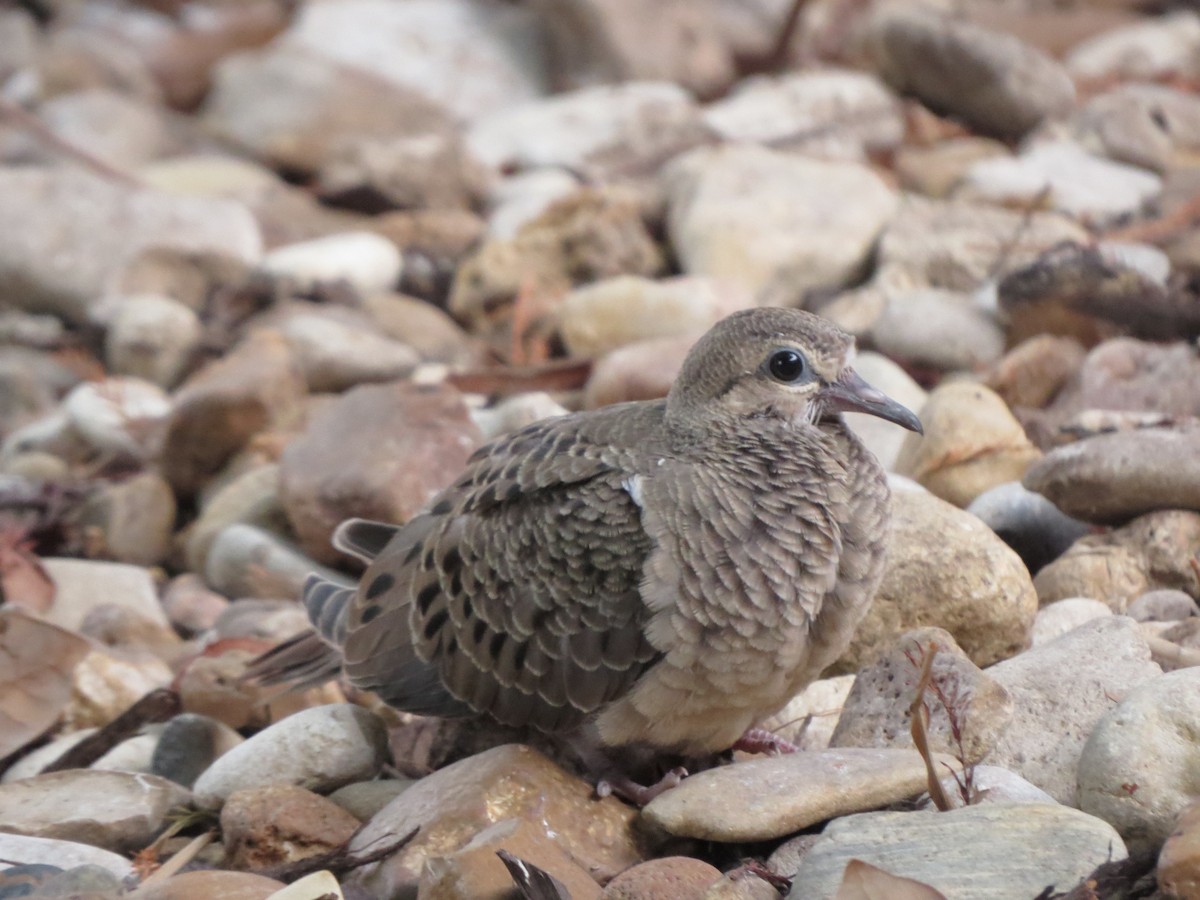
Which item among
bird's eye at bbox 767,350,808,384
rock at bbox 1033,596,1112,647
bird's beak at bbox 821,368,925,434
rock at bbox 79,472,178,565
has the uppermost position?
bird's eye at bbox 767,350,808,384

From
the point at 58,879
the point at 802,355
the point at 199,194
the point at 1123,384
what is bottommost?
the point at 199,194

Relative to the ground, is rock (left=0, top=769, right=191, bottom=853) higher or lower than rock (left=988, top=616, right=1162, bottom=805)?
lower

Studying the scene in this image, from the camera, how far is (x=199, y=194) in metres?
8.75

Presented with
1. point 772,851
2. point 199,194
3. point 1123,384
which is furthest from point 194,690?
point 199,194

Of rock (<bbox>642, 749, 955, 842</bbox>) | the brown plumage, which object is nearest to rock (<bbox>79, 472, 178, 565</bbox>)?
the brown plumage

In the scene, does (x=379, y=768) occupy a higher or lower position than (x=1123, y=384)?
lower

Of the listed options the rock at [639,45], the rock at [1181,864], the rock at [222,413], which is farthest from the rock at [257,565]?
the rock at [639,45]

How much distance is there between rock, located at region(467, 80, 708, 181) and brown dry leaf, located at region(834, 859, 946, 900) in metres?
6.08

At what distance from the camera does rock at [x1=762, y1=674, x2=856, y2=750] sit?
3527mm

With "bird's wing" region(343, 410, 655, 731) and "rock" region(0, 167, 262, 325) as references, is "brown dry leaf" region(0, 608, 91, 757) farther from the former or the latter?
"rock" region(0, 167, 262, 325)

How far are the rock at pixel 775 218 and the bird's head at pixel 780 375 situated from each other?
3.19m

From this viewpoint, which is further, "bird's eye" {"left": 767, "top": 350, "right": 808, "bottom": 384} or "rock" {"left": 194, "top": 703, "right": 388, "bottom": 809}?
"rock" {"left": 194, "top": 703, "right": 388, "bottom": 809}

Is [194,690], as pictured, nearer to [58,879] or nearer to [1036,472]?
[58,879]

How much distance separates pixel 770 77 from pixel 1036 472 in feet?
21.6
